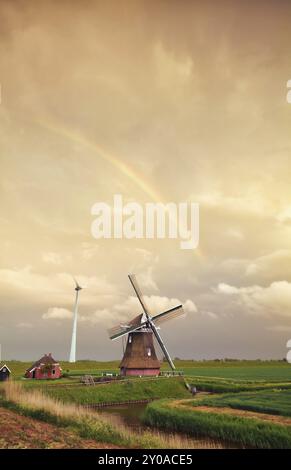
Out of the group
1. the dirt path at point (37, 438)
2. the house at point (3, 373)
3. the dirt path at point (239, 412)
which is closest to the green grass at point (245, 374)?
the dirt path at point (239, 412)

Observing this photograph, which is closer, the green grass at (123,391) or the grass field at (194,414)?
the grass field at (194,414)

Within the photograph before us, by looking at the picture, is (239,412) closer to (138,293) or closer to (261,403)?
(261,403)

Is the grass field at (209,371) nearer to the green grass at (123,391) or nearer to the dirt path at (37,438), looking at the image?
the green grass at (123,391)

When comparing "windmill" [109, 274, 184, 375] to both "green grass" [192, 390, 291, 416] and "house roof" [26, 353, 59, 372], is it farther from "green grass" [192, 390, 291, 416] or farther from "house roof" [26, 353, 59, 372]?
"green grass" [192, 390, 291, 416]

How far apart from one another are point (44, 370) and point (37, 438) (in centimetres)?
3321

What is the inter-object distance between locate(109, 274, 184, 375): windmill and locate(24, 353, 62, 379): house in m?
9.64

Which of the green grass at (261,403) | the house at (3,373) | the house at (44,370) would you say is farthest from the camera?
the house at (44,370)

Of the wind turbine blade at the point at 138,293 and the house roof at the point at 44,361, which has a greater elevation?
the wind turbine blade at the point at 138,293

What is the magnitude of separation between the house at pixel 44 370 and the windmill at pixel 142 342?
9645 millimetres

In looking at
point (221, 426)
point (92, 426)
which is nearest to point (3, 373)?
point (92, 426)

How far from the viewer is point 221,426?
23.4 meters

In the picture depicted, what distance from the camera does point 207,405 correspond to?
3042 cm

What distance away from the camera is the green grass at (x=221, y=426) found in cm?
2069
